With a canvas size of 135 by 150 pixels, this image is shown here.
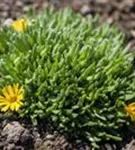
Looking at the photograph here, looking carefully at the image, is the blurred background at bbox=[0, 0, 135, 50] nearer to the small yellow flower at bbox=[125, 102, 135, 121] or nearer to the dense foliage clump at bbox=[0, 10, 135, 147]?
the dense foliage clump at bbox=[0, 10, 135, 147]

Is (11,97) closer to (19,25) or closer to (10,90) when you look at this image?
(10,90)

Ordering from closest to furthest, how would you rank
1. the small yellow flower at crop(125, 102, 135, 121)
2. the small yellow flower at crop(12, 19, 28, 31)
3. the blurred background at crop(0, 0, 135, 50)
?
the small yellow flower at crop(125, 102, 135, 121), the small yellow flower at crop(12, 19, 28, 31), the blurred background at crop(0, 0, 135, 50)

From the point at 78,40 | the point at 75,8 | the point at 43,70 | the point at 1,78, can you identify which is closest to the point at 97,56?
the point at 78,40

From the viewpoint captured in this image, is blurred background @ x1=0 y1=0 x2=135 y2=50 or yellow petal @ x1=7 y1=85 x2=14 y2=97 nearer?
yellow petal @ x1=7 y1=85 x2=14 y2=97

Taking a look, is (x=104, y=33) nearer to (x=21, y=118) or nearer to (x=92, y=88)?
(x=92, y=88)

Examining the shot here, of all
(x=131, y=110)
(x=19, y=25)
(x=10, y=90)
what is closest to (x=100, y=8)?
(x=19, y=25)

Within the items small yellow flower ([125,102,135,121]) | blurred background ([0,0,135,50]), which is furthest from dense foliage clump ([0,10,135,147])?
blurred background ([0,0,135,50])
